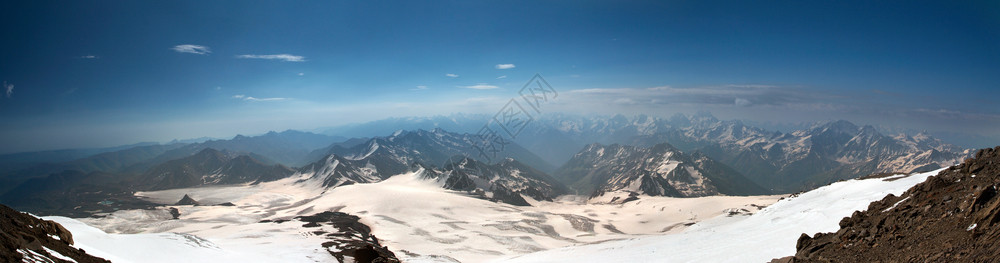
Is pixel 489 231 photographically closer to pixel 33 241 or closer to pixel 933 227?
pixel 33 241

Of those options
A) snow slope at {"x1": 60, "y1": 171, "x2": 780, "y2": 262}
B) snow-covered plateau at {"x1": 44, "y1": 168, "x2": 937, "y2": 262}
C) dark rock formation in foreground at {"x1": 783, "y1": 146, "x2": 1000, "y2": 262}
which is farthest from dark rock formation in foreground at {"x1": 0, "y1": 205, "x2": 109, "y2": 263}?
dark rock formation in foreground at {"x1": 783, "y1": 146, "x2": 1000, "y2": 262}

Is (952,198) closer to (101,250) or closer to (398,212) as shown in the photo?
(101,250)

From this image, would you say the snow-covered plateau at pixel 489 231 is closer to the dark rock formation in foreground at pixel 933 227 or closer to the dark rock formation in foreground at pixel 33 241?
the dark rock formation in foreground at pixel 33 241

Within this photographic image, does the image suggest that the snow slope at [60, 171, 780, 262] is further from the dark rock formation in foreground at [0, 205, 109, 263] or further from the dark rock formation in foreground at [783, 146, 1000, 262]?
the dark rock formation in foreground at [783, 146, 1000, 262]

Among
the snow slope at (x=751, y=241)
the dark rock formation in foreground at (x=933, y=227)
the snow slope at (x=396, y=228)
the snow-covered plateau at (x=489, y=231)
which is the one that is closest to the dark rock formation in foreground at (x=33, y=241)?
the snow-covered plateau at (x=489, y=231)

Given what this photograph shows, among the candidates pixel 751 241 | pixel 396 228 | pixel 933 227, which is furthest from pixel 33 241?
pixel 396 228
